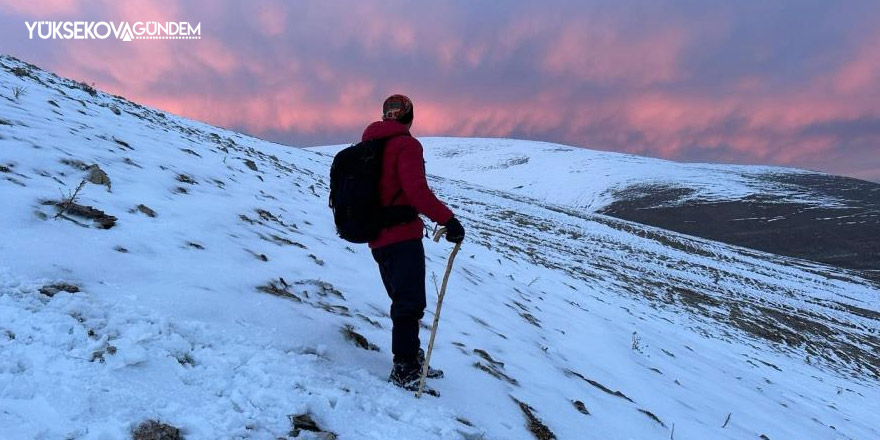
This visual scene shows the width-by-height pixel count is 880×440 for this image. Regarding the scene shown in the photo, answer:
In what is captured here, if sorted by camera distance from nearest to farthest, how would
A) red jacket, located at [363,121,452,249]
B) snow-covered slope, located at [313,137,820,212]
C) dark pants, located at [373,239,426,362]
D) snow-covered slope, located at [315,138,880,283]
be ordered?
red jacket, located at [363,121,452,249]
dark pants, located at [373,239,426,362]
snow-covered slope, located at [315,138,880,283]
snow-covered slope, located at [313,137,820,212]

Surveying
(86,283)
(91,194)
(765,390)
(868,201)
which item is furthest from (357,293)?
(868,201)

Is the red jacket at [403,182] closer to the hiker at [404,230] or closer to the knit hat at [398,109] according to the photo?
the hiker at [404,230]

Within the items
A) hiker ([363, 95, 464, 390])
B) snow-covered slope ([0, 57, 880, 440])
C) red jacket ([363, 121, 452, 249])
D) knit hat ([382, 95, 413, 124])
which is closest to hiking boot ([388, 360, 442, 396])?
hiker ([363, 95, 464, 390])

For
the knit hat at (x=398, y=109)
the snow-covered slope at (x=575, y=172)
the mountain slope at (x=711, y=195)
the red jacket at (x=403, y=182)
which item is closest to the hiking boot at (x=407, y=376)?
the red jacket at (x=403, y=182)

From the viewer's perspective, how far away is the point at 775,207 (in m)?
71.4

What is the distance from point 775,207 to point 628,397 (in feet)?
265

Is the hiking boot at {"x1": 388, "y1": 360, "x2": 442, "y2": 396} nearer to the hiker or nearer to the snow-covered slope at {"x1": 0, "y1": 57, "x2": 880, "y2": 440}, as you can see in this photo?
the hiker

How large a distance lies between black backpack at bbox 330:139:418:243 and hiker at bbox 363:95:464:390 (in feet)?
0.16

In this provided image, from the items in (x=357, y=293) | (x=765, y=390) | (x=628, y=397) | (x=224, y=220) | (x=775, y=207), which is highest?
(x=775, y=207)

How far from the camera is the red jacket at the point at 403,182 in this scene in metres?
3.70

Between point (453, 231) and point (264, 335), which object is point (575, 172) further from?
point (264, 335)

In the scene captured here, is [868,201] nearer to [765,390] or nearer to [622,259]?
[622,259]

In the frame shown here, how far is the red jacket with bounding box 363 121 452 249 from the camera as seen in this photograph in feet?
12.1

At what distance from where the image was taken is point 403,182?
12.2 ft
